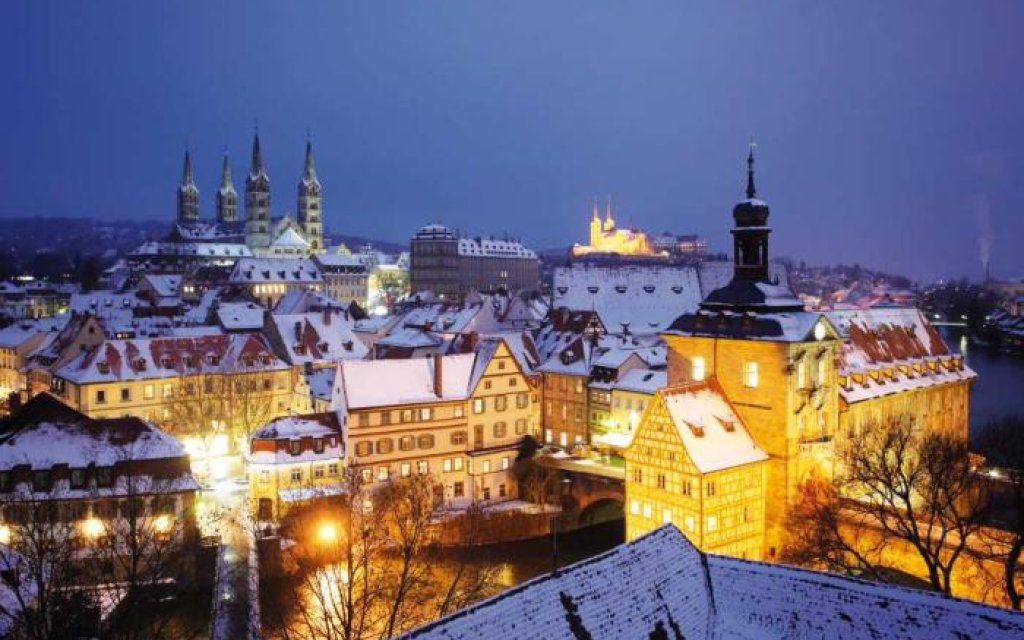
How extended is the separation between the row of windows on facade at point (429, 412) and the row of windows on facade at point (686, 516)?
15.9 m

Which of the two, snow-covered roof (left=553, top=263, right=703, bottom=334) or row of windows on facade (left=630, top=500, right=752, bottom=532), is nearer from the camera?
row of windows on facade (left=630, top=500, right=752, bottom=532)

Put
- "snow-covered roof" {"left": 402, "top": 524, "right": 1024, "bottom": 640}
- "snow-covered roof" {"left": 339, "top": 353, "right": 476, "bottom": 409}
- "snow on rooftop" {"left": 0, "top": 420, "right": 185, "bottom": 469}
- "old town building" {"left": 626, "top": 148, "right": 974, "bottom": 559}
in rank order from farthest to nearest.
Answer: "snow-covered roof" {"left": 339, "top": 353, "right": 476, "bottom": 409}
"old town building" {"left": 626, "top": 148, "right": 974, "bottom": 559}
"snow on rooftop" {"left": 0, "top": 420, "right": 185, "bottom": 469}
"snow-covered roof" {"left": 402, "top": 524, "right": 1024, "bottom": 640}

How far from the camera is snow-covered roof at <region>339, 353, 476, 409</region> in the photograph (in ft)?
158

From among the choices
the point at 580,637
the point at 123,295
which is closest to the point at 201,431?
the point at 580,637

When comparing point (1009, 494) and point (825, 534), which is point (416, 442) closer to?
point (825, 534)

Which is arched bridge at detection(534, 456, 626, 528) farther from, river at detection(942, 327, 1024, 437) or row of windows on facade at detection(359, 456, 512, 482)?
river at detection(942, 327, 1024, 437)

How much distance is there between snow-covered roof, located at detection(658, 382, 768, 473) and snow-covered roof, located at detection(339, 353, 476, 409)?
17854 millimetres

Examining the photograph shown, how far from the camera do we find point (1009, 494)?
3922cm

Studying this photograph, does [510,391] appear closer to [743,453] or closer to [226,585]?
[743,453]

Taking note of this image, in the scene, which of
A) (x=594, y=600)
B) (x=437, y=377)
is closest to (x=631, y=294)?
(x=437, y=377)

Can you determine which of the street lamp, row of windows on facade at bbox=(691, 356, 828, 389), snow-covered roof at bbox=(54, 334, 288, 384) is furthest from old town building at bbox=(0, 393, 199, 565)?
row of windows on facade at bbox=(691, 356, 828, 389)

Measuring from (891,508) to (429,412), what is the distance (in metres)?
26.5

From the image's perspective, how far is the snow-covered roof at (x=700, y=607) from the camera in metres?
15.0

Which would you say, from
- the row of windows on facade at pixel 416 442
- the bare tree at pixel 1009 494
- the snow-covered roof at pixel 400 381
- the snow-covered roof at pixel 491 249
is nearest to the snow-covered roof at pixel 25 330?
the snow-covered roof at pixel 400 381
